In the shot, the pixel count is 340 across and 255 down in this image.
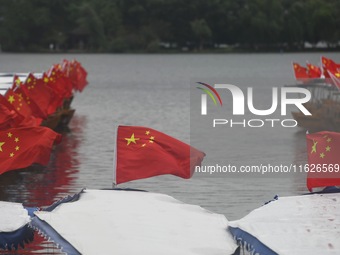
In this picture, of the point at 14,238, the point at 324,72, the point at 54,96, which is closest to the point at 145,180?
the point at 54,96

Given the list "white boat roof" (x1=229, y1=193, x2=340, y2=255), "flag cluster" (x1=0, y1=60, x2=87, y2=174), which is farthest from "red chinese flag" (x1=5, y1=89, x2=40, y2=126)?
"white boat roof" (x1=229, y1=193, x2=340, y2=255)

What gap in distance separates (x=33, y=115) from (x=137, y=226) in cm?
2149

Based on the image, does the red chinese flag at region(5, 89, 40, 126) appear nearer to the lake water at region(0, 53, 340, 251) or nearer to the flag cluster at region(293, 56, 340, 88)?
the lake water at region(0, 53, 340, 251)

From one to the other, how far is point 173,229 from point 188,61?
148383 millimetres

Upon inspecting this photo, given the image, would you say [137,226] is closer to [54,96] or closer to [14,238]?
[14,238]

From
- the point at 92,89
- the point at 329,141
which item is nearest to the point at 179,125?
the point at 329,141

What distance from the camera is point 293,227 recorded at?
1448cm

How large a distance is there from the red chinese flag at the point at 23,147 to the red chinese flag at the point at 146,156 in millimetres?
2725
